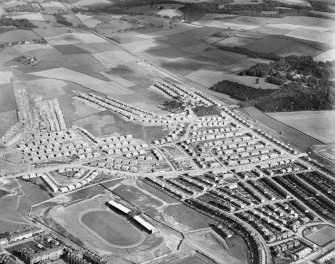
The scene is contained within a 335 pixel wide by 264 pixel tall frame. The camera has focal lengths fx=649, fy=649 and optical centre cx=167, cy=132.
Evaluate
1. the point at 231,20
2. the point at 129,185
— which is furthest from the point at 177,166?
the point at 231,20

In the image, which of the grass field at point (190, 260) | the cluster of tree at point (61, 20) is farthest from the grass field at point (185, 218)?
the cluster of tree at point (61, 20)

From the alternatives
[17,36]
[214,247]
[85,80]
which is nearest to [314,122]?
[214,247]

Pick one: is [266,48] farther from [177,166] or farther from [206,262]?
[206,262]

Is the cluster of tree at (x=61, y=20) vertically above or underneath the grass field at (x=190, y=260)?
above

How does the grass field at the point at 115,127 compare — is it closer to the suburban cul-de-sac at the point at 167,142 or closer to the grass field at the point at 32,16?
the suburban cul-de-sac at the point at 167,142

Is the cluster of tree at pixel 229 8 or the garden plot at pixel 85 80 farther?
the cluster of tree at pixel 229 8

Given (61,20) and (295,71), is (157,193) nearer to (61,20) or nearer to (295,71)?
(295,71)

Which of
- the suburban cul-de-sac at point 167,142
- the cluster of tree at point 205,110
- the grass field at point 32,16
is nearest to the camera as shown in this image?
the suburban cul-de-sac at point 167,142
